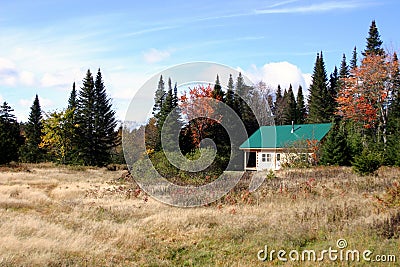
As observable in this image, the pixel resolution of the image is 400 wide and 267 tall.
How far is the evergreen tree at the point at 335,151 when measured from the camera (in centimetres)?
2645

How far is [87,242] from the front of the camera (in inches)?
308

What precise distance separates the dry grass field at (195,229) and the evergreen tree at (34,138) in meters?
39.1

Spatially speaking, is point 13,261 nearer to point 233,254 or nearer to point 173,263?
point 173,263

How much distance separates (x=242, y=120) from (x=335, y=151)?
7.15m

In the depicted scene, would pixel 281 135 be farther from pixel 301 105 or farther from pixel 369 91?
pixel 301 105

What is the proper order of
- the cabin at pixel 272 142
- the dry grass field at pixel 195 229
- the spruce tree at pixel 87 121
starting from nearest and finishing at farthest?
the dry grass field at pixel 195 229 < the cabin at pixel 272 142 < the spruce tree at pixel 87 121

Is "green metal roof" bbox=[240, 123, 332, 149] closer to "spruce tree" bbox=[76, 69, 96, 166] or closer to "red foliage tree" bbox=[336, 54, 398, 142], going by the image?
"red foliage tree" bbox=[336, 54, 398, 142]

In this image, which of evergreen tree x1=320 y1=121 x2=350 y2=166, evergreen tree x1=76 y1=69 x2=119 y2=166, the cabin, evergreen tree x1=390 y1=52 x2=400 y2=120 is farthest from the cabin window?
evergreen tree x1=76 y1=69 x2=119 y2=166

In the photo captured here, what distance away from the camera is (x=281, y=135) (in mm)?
37781

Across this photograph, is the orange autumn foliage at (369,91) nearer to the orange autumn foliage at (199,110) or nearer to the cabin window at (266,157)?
the cabin window at (266,157)

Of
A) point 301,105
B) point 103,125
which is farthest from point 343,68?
point 103,125

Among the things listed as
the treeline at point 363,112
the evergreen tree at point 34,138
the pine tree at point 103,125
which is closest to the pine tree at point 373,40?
the treeline at point 363,112

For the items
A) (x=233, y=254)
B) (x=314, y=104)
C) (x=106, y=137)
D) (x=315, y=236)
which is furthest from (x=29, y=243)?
(x=314, y=104)

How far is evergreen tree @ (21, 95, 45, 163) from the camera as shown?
49406 mm
